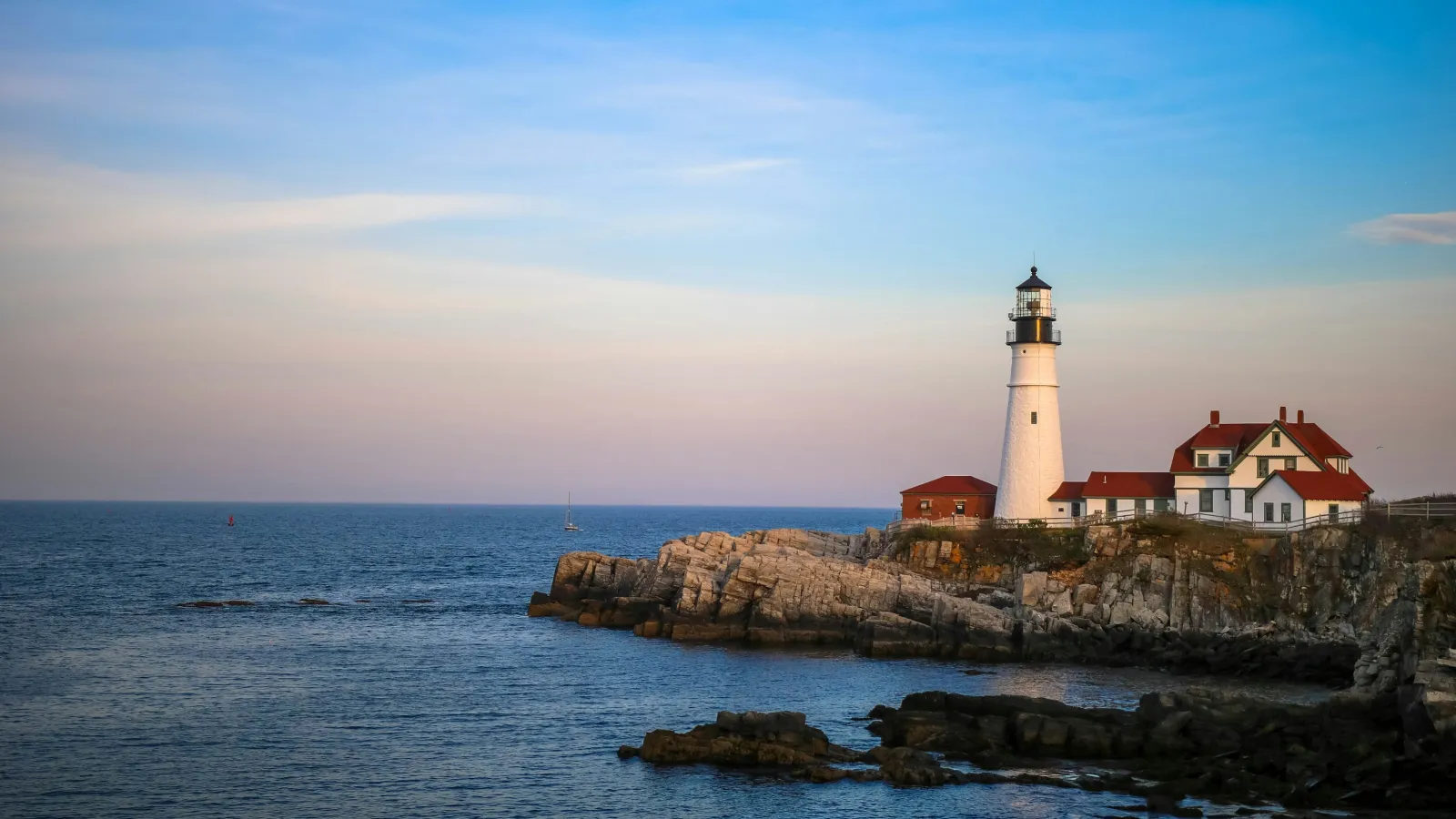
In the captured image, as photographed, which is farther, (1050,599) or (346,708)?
(1050,599)

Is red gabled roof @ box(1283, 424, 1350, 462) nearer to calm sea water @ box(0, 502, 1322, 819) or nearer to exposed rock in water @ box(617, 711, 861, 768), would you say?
calm sea water @ box(0, 502, 1322, 819)

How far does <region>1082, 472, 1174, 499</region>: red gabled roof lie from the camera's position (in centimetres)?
5412

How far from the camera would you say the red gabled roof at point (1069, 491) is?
55.2m

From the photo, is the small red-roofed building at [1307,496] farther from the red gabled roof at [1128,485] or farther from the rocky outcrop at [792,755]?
the rocky outcrop at [792,755]

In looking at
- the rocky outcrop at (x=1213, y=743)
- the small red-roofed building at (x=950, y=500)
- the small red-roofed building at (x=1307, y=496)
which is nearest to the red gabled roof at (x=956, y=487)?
the small red-roofed building at (x=950, y=500)

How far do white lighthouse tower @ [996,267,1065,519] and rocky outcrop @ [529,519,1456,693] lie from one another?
11.8 feet

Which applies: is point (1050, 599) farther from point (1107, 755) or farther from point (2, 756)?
point (2, 756)

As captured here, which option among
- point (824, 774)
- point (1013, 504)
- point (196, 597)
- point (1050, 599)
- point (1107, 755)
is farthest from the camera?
point (196, 597)

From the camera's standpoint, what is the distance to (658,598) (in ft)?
173

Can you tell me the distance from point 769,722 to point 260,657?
2235 centimetres

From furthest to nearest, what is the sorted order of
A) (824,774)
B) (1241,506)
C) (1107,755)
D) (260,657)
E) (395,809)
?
(1241,506) → (260,657) → (1107,755) → (824,774) → (395,809)

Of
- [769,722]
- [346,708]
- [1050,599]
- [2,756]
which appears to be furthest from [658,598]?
[2,756]

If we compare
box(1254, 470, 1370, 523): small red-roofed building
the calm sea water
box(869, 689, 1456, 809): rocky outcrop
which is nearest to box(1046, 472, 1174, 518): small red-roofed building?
box(1254, 470, 1370, 523): small red-roofed building

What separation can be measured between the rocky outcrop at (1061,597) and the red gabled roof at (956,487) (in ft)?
19.9
